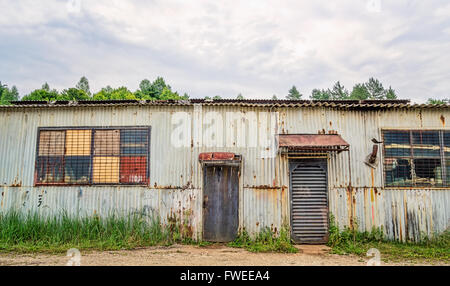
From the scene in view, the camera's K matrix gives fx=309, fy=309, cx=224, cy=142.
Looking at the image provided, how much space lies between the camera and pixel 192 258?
7.33 metres

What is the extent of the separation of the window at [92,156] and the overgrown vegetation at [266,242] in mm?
3282

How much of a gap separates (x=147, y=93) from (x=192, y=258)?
28662 millimetres

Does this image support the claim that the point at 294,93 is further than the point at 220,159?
Yes

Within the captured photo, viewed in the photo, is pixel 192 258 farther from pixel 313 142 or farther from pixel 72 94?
pixel 72 94

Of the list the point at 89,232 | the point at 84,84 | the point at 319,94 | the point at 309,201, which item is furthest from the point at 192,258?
the point at 319,94

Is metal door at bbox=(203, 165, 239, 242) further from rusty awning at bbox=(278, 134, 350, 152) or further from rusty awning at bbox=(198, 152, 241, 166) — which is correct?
rusty awning at bbox=(278, 134, 350, 152)

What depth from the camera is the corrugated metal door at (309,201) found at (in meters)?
8.78

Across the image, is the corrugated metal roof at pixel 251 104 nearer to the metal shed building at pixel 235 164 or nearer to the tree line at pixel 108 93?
the metal shed building at pixel 235 164

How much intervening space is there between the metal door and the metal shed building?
0.10 ft

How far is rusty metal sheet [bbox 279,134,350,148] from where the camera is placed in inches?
332

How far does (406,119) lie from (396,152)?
42.0 inches

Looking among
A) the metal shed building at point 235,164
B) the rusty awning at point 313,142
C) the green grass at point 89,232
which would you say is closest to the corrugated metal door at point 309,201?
the metal shed building at point 235,164

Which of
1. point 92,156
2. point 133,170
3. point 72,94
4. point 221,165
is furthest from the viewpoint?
point 72,94
